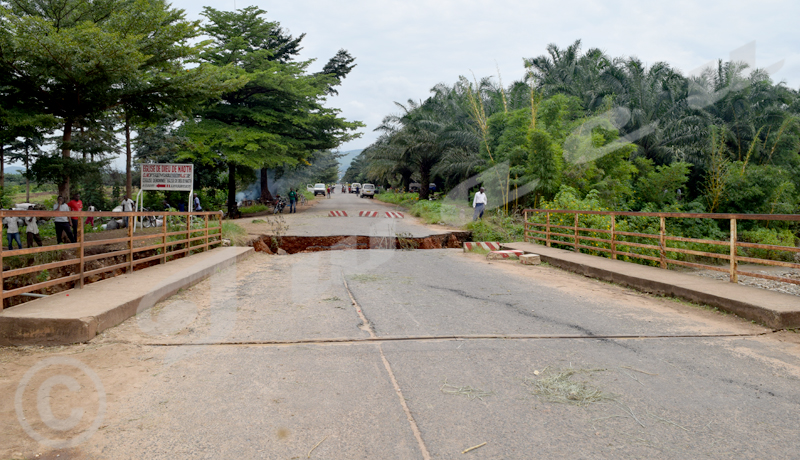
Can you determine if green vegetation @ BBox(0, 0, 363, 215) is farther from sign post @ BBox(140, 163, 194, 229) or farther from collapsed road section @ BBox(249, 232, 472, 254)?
collapsed road section @ BBox(249, 232, 472, 254)

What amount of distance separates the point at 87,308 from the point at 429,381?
415 cm

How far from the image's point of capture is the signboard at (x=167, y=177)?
17.8m

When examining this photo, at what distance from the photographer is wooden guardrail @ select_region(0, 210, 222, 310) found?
5.57m

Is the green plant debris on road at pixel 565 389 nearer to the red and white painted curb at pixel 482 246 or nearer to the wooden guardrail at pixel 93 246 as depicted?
the wooden guardrail at pixel 93 246

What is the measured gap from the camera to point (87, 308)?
18.6 feet

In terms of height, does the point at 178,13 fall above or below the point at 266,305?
above

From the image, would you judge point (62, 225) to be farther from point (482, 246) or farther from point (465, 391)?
point (465, 391)

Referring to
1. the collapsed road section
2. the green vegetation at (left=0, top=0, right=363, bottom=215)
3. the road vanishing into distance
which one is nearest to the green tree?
the green vegetation at (left=0, top=0, right=363, bottom=215)

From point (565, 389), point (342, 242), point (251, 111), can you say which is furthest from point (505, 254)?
point (251, 111)

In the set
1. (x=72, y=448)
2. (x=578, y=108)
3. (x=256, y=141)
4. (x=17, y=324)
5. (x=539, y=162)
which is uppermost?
(x=578, y=108)

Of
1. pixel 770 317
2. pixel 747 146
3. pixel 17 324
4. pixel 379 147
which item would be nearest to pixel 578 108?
pixel 747 146

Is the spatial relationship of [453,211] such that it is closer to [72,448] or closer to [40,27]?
[40,27]

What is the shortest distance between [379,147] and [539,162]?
2374 centimetres

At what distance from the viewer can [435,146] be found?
35656mm
